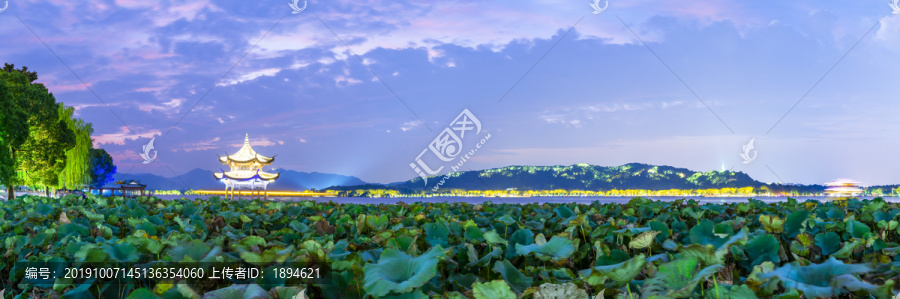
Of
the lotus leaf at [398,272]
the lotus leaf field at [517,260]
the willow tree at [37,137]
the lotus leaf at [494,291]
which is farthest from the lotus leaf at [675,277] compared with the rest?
the willow tree at [37,137]

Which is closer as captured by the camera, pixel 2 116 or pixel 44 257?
pixel 44 257

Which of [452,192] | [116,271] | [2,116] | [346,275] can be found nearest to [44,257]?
[116,271]

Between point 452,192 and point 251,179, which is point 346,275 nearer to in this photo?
point 251,179

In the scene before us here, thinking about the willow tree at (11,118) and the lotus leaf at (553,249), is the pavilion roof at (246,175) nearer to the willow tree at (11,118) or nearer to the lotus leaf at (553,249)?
the willow tree at (11,118)

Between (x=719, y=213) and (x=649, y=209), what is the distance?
66 centimetres

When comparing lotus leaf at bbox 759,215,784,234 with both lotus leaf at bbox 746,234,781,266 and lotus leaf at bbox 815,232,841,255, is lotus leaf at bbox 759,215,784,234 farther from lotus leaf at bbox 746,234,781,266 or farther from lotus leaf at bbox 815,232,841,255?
lotus leaf at bbox 746,234,781,266

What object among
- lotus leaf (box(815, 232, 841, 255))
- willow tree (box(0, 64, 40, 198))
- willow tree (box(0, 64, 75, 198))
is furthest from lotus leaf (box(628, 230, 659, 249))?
willow tree (box(0, 64, 75, 198))

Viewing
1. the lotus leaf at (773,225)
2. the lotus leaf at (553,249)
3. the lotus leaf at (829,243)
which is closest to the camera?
the lotus leaf at (553,249)

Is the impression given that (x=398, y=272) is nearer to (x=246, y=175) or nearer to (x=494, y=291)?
(x=494, y=291)

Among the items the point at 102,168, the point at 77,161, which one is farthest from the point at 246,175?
the point at 77,161

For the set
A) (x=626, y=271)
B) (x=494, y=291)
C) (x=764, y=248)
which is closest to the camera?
(x=494, y=291)

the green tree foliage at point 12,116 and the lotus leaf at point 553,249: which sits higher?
the green tree foliage at point 12,116

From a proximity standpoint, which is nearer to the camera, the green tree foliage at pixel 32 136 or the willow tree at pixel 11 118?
the willow tree at pixel 11 118

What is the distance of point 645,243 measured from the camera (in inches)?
90.6
